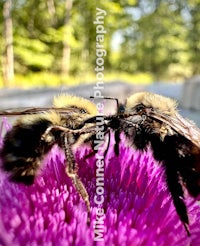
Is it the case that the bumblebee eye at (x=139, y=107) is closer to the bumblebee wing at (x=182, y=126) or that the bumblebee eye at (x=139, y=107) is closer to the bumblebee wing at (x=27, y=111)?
the bumblebee wing at (x=182, y=126)

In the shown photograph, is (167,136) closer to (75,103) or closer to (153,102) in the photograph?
(153,102)

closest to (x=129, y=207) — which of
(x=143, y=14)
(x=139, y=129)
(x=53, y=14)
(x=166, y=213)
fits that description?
(x=166, y=213)

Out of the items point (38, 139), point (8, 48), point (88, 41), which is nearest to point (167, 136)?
→ point (38, 139)

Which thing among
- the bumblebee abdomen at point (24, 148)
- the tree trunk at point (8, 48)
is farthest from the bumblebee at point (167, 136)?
the tree trunk at point (8, 48)

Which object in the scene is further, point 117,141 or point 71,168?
point 117,141

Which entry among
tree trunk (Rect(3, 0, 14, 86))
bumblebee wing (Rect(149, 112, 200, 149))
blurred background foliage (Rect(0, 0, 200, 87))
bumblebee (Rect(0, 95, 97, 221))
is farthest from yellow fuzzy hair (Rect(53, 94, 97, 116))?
tree trunk (Rect(3, 0, 14, 86))

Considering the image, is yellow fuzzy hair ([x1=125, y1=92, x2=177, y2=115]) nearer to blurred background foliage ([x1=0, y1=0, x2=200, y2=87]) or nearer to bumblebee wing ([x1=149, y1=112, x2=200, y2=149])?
bumblebee wing ([x1=149, y1=112, x2=200, y2=149])

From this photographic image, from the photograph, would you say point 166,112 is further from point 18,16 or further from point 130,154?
point 18,16
